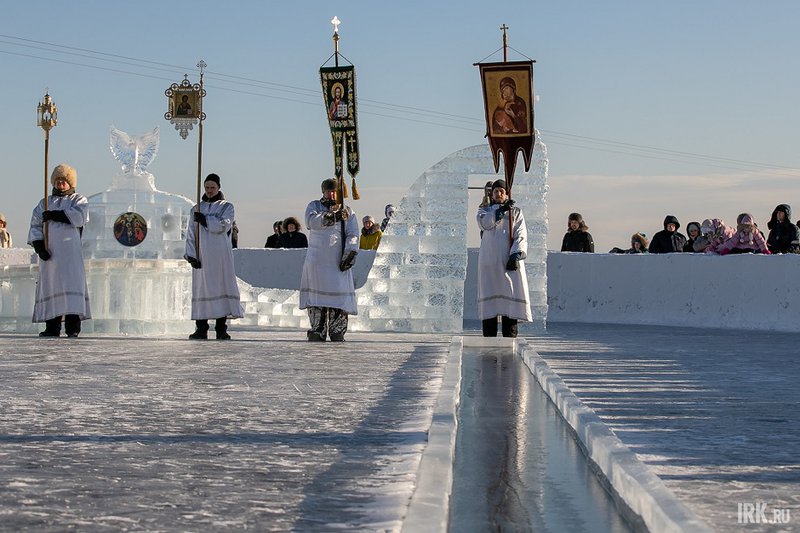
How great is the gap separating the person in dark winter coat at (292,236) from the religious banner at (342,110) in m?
8.99

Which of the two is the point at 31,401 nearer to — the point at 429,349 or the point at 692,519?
the point at 692,519

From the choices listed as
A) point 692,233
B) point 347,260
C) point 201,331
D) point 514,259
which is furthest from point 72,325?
point 692,233

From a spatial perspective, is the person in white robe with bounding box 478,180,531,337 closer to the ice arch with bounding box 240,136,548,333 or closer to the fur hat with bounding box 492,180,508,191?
the fur hat with bounding box 492,180,508,191

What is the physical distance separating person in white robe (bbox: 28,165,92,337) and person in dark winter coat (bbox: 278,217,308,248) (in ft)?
34.6

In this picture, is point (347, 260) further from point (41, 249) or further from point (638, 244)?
point (638, 244)

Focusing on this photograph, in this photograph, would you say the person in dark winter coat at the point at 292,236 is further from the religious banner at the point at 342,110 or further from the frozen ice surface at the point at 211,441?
the frozen ice surface at the point at 211,441

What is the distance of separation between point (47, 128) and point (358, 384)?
8577 millimetres

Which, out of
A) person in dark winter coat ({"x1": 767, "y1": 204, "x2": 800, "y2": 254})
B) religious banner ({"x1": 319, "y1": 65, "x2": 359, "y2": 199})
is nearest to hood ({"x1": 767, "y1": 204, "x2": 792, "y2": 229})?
person in dark winter coat ({"x1": 767, "y1": 204, "x2": 800, "y2": 254})

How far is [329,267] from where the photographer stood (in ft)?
52.5

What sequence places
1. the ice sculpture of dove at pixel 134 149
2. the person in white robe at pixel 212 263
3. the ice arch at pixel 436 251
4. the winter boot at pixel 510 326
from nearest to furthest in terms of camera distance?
the person in white robe at pixel 212 263 < the winter boot at pixel 510 326 < the ice arch at pixel 436 251 < the ice sculpture of dove at pixel 134 149

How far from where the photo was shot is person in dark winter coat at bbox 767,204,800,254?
20531 millimetres

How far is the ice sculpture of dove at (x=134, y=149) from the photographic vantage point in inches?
1120

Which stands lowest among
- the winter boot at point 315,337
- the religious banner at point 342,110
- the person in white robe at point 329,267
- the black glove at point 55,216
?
the winter boot at point 315,337

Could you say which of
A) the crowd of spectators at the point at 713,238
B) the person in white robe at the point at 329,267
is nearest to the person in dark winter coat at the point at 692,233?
the crowd of spectators at the point at 713,238
